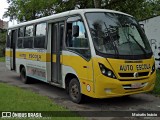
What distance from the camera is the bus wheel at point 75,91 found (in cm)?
891

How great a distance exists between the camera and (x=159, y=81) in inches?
479

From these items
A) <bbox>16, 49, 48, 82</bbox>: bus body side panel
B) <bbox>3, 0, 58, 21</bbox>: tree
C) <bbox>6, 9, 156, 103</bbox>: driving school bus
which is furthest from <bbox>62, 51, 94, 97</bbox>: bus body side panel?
<bbox>3, 0, 58, 21</bbox>: tree

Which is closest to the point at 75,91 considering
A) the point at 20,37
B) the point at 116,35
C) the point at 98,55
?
the point at 98,55

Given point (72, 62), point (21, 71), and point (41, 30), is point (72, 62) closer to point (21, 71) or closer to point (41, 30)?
point (41, 30)

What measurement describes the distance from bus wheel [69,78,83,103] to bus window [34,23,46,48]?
2.65 m

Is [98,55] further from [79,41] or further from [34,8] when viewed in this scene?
[34,8]

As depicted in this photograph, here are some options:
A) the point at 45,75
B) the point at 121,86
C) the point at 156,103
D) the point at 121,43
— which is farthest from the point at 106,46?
the point at 45,75

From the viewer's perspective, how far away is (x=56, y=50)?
1038 centimetres

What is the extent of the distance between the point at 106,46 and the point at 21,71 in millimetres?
6909

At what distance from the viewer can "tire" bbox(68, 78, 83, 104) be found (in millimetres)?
8894

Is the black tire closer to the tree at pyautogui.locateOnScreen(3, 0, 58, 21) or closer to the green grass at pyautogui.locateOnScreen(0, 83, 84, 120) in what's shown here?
the green grass at pyautogui.locateOnScreen(0, 83, 84, 120)

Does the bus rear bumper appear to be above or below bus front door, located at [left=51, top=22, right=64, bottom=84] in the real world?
below

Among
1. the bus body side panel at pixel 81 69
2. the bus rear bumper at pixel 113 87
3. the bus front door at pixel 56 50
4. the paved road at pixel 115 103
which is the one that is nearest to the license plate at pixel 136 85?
the bus rear bumper at pixel 113 87

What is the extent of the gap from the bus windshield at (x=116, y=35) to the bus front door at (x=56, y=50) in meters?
1.75
